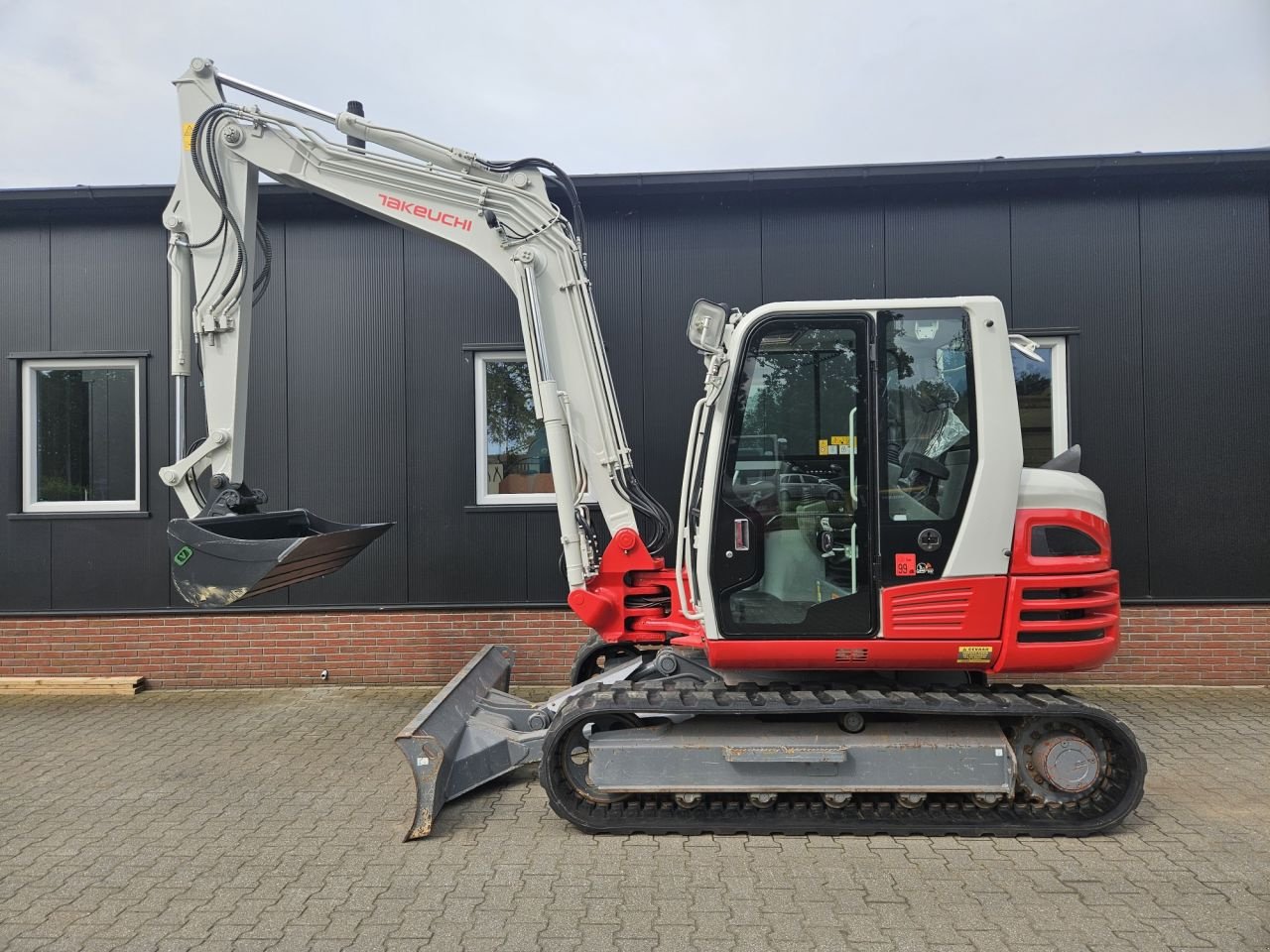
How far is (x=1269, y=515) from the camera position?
22.6ft

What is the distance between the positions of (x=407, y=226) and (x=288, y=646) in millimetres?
4054

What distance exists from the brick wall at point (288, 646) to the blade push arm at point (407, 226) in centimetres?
234

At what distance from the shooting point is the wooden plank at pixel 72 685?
276 inches

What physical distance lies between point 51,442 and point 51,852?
4857mm

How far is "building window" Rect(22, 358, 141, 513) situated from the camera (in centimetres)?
738

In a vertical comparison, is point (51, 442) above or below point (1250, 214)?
below

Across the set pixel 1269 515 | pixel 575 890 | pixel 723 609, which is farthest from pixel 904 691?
pixel 1269 515

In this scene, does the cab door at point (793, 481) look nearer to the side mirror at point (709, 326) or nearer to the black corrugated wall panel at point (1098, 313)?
the side mirror at point (709, 326)

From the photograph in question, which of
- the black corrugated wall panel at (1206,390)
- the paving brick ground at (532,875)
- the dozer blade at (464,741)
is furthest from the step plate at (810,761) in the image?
the black corrugated wall panel at (1206,390)

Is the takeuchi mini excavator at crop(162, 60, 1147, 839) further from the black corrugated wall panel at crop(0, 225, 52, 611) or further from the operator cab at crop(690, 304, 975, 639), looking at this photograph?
the black corrugated wall panel at crop(0, 225, 52, 611)

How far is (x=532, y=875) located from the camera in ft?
12.0

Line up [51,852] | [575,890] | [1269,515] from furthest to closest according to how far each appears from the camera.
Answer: [1269,515], [51,852], [575,890]

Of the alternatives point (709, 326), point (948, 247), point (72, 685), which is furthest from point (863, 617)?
point (72, 685)

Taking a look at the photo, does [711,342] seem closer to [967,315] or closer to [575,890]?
[967,315]
